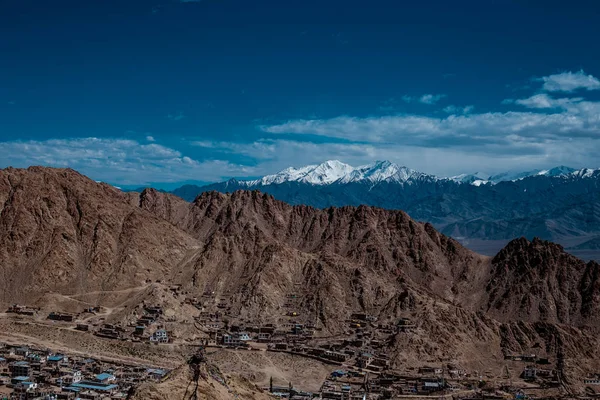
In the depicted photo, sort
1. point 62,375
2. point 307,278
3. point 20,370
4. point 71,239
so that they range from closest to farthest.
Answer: point 20,370 → point 62,375 → point 307,278 → point 71,239

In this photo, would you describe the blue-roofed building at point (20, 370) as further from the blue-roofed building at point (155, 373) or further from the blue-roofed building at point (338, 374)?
the blue-roofed building at point (338, 374)

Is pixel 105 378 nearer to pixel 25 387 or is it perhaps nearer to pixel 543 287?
pixel 25 387

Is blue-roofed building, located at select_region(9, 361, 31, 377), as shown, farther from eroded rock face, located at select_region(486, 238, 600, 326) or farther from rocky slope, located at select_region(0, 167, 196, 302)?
eroded rock face, located at select_region(486, 238, 600, 326)

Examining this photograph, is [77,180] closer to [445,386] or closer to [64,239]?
[64,239]

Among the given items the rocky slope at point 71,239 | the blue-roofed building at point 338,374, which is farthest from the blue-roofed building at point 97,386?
the rocky slope at point 71,239

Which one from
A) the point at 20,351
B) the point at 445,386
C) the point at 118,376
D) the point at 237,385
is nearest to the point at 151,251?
the point at 20,351

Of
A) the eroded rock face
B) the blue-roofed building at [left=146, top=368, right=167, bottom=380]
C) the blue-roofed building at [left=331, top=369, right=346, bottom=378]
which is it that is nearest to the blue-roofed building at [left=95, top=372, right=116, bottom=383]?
the blue-roofed building at [left=146, top=368, right=167, bottom=380]

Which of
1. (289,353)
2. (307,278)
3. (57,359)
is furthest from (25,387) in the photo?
(307,278)
